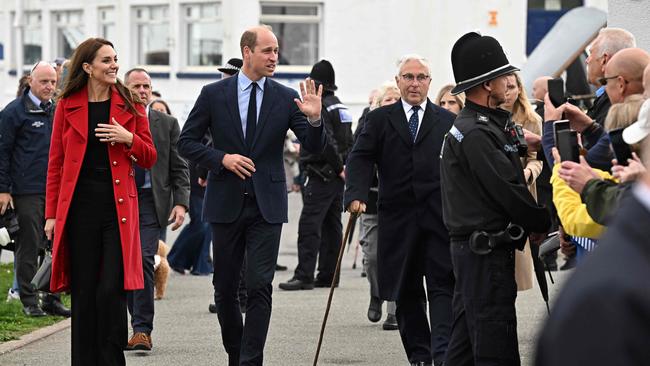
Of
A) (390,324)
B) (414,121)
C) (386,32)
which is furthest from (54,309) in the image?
(386,32)

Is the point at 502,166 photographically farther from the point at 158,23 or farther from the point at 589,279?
the point at 158,23

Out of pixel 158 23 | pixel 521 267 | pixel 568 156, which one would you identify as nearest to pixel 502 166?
pixel 568 156

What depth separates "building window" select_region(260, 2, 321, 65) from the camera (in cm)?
3072

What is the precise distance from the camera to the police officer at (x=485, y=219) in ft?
19.9

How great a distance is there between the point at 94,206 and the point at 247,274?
1014 mm

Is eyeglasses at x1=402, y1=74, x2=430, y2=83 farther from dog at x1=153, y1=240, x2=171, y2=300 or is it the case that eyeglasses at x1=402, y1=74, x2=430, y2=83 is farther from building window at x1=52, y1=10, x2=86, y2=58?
building window at x1=52, y1=10, x2=86, y2=58

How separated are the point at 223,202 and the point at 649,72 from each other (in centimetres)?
316

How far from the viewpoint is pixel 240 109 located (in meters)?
8.03

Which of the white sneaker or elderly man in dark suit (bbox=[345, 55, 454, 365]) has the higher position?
elderly man in dark suit (bbox=[345, 55, 454, 365])

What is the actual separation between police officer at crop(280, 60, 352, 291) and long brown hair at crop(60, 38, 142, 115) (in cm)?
575

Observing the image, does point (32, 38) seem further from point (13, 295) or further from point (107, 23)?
point (13, 295)

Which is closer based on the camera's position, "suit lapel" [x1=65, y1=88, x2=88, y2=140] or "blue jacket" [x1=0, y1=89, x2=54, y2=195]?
"suit lapel" [x1=65, y1=88, x2=88, y2=140]

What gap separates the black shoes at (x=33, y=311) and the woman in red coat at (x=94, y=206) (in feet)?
12.8

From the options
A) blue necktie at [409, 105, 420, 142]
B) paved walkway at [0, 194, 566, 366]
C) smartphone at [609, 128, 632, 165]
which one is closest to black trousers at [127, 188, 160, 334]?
paved walkway at [0, 194, 566, 366]
